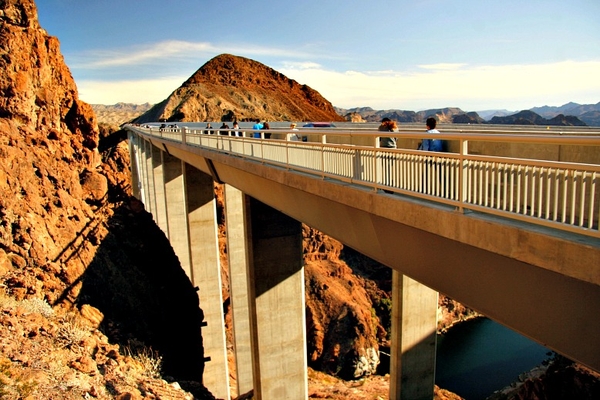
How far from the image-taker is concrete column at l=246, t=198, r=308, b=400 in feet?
45.5

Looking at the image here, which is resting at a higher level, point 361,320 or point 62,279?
point 62,279

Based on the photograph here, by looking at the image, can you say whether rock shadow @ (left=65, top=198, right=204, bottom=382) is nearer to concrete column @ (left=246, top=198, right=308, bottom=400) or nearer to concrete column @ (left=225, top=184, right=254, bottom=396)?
concrete column @ (left=225, top=184, right=254, bottom=396)

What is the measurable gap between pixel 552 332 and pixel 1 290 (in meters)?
13.2

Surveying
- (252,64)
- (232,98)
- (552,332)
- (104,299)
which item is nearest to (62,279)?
(104,299)

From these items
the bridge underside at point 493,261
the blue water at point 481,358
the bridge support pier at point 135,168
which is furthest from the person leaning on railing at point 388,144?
the bridge support pier at point 135,168

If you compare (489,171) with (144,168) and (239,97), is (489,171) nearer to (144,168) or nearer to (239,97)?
(144,168)

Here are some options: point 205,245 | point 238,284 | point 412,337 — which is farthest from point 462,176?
point 205,245

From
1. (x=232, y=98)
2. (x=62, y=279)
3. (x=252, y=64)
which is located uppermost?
(x=252, y=64)

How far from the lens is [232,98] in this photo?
75.7 meters

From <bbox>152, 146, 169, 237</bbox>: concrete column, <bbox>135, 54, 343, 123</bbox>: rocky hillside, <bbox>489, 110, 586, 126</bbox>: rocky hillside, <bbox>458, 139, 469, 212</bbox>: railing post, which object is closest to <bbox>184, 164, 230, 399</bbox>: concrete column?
<bbox>152, 146, 169, 237</bbox>: concrete column

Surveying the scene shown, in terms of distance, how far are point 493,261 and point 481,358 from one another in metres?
36.3

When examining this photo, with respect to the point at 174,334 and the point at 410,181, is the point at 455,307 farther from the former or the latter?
the point at 410,181

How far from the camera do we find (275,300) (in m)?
14.1

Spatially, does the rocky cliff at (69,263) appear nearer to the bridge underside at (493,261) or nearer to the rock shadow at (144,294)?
the rock shadow at (144,294)
